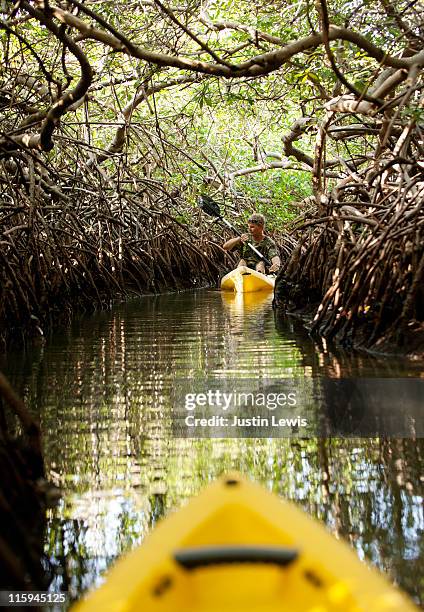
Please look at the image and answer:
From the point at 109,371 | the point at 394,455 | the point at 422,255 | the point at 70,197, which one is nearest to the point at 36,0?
the point at 109,371

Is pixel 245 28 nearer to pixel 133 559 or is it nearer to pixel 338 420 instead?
pixel 338 420

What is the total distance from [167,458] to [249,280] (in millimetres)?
7890

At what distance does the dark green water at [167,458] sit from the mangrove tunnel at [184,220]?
0.02 metres

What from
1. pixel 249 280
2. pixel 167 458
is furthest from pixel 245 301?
pixel 167 458

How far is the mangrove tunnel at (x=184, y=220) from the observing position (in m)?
3.11

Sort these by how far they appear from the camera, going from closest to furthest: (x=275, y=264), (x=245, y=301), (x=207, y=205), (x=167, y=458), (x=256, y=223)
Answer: (x=167, y=458) → (x=245, y=301) → (x=256, y=223) → (x=275, y=264) → (x=207, y=205)

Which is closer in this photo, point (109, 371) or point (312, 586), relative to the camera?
point (312, 586)

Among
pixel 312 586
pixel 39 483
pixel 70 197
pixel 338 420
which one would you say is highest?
pixel 70 197

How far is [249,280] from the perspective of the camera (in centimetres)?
1101

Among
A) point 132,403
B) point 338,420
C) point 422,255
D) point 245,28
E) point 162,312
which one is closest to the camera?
point 338,420

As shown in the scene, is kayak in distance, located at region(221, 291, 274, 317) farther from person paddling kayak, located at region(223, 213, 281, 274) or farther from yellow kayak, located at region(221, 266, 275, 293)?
person paddling kayak, located at region(223, 213, 281, 274)

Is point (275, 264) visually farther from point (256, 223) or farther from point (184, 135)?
point (184, 135)

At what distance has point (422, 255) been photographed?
5.12 meters

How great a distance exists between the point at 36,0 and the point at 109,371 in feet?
6.99
